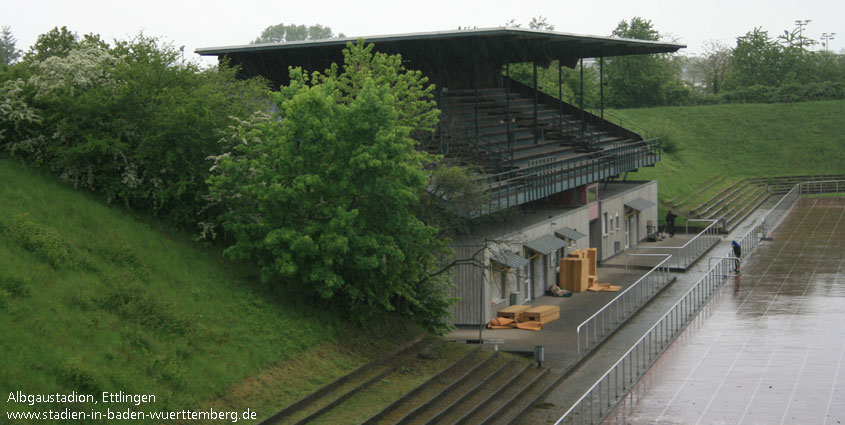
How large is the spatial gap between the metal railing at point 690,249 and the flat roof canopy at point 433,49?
29.5ft

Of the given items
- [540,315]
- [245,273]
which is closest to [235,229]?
[245,273]

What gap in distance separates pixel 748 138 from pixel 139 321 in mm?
60444

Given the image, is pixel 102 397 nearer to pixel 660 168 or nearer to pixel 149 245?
pixel 149 245

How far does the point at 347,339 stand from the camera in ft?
62.1

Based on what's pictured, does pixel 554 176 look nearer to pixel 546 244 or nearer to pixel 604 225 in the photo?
pixel 546 244

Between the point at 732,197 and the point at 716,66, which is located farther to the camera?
the point at 716,66

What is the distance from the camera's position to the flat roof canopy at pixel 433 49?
96.0 feet

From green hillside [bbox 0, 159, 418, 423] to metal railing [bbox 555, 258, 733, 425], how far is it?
455 centimetres

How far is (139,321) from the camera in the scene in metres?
15.3

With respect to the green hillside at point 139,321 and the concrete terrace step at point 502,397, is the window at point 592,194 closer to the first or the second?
the concrete terrace step at point 502,397

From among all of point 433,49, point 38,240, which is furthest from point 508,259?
point 38,240

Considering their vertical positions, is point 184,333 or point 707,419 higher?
point 184,333

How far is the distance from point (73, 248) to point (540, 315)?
43.2 ft

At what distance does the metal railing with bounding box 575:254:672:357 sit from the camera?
23.2 meters
